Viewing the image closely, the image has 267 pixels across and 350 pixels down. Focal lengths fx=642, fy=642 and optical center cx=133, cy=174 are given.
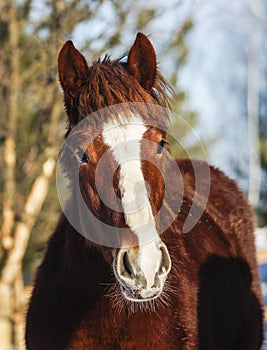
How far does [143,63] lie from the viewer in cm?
373

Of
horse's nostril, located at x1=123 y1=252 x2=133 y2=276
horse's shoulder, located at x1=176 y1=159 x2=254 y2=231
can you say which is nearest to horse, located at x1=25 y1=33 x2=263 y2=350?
horse's nostril, located at x1=123 y1=252 x2=133 y2=276

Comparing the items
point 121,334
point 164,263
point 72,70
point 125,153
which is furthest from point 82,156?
point 121,334

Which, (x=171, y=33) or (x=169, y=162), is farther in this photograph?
(x=171, y=33)

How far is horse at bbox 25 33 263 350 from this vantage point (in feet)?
10.3

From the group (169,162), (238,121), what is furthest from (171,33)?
(238,121)

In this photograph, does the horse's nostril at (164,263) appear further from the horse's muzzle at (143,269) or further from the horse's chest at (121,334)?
the horse's chest at (121,334)

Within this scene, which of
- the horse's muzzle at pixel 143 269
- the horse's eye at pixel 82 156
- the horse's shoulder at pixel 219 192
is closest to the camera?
the horse's muzzle at pixel 143 269

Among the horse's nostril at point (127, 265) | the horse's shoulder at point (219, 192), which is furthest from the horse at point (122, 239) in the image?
the horse's shoulder at point (219, 192)

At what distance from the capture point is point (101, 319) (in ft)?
12.0

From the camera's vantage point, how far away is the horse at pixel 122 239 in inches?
124

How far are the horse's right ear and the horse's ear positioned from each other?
0.89 feet

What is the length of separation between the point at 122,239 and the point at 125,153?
17.6 inches

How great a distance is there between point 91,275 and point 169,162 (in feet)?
2.68

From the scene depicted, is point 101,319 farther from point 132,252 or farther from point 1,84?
point 1,84
